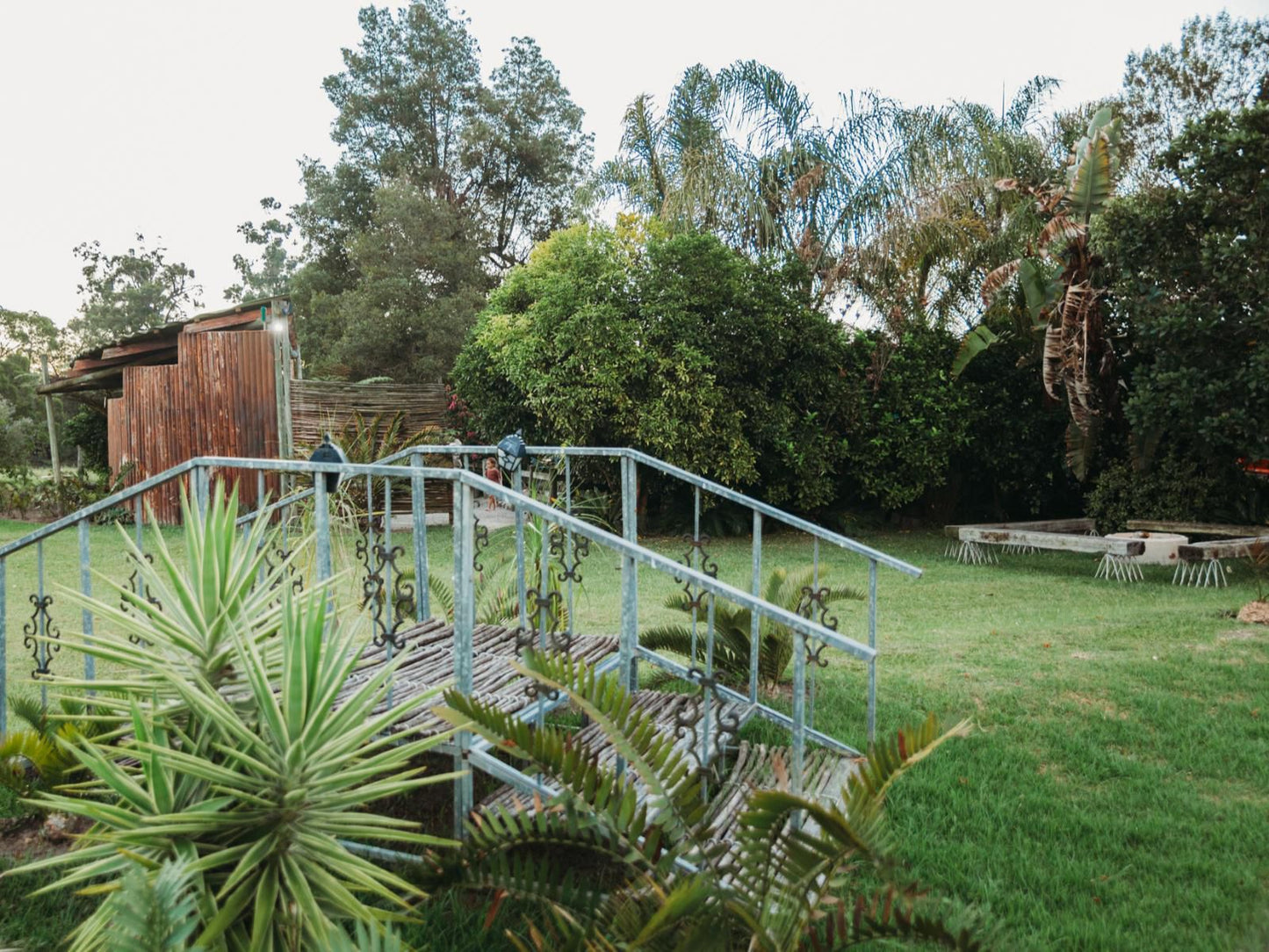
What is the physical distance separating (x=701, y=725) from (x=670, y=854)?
2.03 meters

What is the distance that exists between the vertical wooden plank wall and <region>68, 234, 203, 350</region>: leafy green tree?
107 feet

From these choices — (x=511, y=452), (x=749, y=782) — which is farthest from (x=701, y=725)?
(x=511, y=452)

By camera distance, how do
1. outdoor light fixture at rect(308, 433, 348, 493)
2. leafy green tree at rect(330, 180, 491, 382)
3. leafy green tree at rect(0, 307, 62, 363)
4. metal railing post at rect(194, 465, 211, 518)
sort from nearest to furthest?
1. metal railing post at rect(194, 465, 211, 518)
2. outdoor light fixture at rect(308, 433, 348, 493)
3. leafy green tree at rect(330, 180, 491, 382)
4. leafy green tree at rect(0, 307, 62, 363)

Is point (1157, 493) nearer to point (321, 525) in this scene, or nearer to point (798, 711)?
point (798, 711)

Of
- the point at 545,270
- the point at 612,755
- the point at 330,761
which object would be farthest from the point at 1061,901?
the point at 545,270

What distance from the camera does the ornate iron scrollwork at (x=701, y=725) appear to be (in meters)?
3.37

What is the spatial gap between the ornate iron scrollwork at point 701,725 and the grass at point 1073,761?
0.81m

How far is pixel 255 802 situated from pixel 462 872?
0.64 m

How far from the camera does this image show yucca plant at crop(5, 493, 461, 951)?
2.51 m

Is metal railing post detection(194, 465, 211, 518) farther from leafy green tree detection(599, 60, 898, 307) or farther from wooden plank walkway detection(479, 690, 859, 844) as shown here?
leafy green tree detection(599, 60, 898, 307)

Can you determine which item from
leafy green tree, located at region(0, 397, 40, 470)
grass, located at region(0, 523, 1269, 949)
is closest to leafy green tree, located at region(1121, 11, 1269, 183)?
grass, located at region(0, 523, 1269, 949)

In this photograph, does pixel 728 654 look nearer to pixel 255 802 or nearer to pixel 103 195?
pixel 255 802

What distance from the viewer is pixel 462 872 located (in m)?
2.75

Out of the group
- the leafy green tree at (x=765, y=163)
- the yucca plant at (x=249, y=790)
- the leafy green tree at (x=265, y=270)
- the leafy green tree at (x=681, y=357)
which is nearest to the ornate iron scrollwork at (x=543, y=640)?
the yucca plant at (x=249, y=790)
